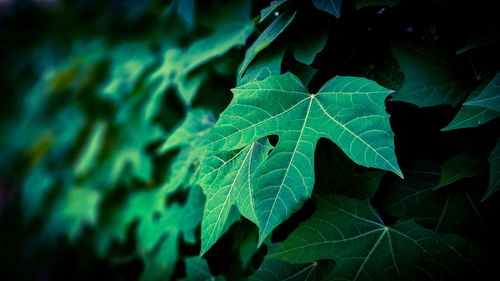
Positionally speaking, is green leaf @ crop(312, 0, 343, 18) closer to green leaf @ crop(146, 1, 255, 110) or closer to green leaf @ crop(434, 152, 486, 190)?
green leaf @ crop(146, 1, 255, 110)

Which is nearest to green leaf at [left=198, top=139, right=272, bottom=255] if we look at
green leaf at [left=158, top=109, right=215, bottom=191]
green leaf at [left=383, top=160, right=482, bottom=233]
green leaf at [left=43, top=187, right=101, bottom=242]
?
green leaf at [left=158, top=109, right=215, bottom=191]

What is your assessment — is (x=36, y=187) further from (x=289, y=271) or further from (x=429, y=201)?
(x=429, y=201)

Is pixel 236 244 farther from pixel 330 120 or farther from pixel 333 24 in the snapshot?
pixel 333 24

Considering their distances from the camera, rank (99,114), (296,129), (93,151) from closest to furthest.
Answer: (296,129) → (93,151) → (99,114)

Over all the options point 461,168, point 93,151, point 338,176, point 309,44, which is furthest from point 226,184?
point 93,151

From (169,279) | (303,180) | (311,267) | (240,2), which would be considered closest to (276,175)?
(303,180)

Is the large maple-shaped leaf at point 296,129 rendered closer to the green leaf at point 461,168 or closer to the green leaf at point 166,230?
the green leaf at point 461,168

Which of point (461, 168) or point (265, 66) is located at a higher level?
point (265, 66)
